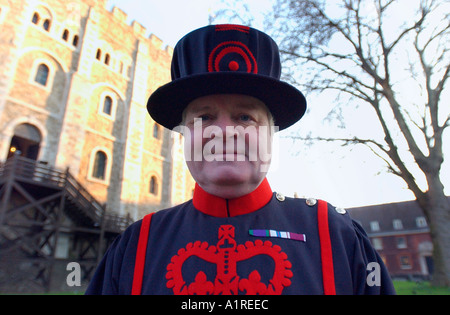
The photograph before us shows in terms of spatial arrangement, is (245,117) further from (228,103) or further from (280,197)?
(280,197)

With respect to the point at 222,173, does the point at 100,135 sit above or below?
above

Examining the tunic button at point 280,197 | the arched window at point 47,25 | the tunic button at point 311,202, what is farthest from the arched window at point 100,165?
the tunic button at point 311,202

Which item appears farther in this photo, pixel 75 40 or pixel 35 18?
pixel 75 40

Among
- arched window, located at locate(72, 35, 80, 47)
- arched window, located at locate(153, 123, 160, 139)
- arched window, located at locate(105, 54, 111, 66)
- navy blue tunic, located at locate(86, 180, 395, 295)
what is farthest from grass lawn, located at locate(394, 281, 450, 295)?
arched window, located at locate(72, 35, 80, 47)

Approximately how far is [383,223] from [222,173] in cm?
3780

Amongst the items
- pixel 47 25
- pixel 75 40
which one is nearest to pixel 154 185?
pixel 75 40

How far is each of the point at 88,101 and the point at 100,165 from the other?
364 centimetres

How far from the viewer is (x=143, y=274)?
124 cm

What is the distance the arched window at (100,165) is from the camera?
48.1 ft

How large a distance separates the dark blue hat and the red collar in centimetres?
50

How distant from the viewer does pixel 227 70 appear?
1365 millimetres
